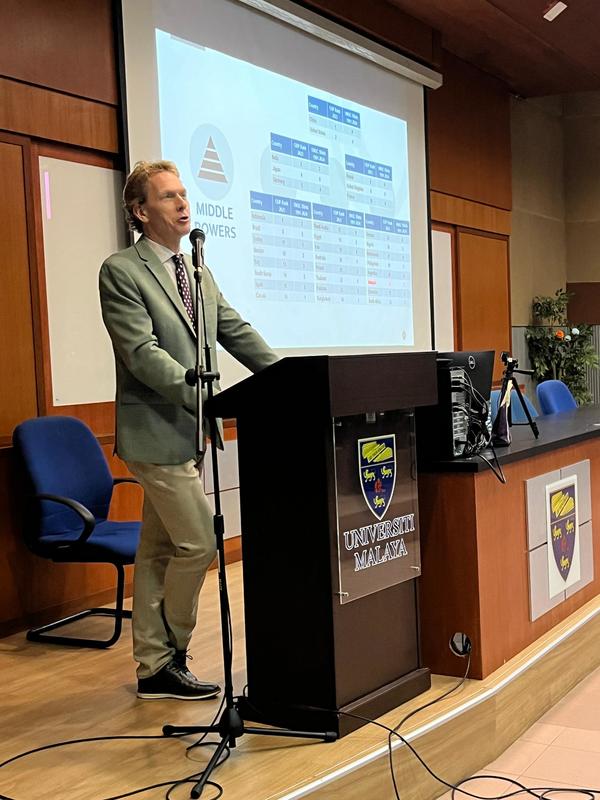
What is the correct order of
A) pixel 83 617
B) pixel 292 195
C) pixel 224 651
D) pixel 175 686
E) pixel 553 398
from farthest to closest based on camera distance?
pixel 553 398
pixel 292 195
pixel 83 617
pixel 175 686
pixel 224 651

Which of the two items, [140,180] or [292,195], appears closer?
[140,180]

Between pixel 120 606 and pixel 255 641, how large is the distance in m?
1.26

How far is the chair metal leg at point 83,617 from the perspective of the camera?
143 inches

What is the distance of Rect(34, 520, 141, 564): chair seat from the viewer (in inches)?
140

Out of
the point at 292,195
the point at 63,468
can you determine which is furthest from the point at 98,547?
the point at 292,195

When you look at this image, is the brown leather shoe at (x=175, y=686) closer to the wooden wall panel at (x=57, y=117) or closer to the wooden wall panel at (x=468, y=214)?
the wooden wall panel at (x=57, y=117)

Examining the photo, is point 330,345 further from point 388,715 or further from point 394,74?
point 388,715

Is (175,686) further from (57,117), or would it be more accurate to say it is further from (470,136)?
(470,136)

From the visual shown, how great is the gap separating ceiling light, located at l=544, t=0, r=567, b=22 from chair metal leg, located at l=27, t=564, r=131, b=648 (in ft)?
16.5

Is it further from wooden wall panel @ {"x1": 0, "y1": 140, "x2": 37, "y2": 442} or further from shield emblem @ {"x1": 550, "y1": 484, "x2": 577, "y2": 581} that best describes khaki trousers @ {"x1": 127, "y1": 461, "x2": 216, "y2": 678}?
shield emblem @ {"x1": 550, "y1": 484, "x2": 577, "y2": 581}

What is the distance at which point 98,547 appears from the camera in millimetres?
3578

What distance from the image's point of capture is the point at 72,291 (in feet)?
13.8

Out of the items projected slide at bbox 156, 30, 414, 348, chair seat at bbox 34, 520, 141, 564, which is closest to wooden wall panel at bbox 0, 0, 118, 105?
projected slide at bbox 156, 30, 414, 348

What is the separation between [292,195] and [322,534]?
335 cm
